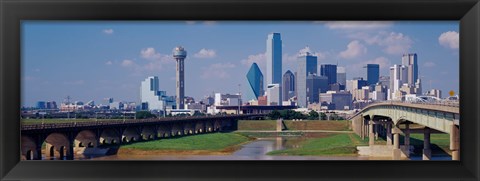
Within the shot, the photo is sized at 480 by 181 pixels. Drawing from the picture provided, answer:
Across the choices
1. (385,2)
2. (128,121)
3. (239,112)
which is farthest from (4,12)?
(128,121)

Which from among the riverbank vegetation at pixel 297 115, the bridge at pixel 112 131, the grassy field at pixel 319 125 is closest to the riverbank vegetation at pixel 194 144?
the bridge at pixel 112 131

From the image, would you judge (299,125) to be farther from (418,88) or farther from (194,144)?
(418,88)

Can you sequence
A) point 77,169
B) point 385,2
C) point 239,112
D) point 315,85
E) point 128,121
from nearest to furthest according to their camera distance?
point 385,2 → point 77,169 → point 315,85 → point 239,112 → point 128,121

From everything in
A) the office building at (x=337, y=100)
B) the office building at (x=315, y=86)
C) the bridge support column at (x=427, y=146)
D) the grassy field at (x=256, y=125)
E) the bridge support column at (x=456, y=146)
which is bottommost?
the bridge support column at (x=427, y=146)

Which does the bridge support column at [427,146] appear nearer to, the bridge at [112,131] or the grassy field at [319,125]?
the grassy field at [319,125]

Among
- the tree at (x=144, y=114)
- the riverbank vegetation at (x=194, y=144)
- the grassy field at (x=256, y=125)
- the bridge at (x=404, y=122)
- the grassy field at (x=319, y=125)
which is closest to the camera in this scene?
the bridge at (x=404, y=122)

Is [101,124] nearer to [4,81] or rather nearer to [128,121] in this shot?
[128,121]

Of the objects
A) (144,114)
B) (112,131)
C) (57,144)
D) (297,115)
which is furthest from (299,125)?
(57,144)
